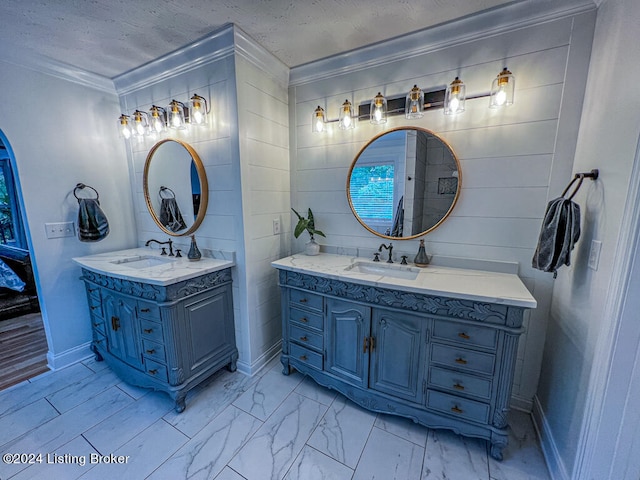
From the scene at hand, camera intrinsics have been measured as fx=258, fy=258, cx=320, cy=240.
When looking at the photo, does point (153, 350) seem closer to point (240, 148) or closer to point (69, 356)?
point (69, 356)

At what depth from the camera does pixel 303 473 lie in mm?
1311

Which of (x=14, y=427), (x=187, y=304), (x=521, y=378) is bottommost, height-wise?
(x=14, y=427)

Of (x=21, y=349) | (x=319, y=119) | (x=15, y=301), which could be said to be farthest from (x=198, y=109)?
(x=15, y=301)

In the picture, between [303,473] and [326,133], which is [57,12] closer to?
[326,133]

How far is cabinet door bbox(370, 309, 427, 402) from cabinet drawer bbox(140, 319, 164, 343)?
4.42 feet

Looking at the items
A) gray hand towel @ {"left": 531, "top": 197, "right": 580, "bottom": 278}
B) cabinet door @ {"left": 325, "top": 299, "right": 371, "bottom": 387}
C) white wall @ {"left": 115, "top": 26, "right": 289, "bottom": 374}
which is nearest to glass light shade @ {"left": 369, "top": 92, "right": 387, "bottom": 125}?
white wall @ {"left": 115, "top": 26, "right": 289, "bottom": 374}

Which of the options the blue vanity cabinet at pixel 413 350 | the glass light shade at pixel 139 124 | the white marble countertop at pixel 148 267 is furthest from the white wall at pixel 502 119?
the glass light shade at pixel 139 124

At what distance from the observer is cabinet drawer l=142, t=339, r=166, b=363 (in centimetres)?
167

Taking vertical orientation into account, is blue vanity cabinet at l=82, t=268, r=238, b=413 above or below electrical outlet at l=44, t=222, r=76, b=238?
below

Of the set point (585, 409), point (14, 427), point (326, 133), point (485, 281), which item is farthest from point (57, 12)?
point (585, 409)

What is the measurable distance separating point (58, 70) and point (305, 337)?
9.07 ft

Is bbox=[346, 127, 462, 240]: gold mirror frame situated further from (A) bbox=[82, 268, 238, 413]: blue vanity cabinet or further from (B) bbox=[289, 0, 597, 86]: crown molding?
Result: (A) bbox=[82, 268, 238, 413]: blue vanity cabinet

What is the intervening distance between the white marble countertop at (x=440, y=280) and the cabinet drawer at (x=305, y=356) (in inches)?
23.6

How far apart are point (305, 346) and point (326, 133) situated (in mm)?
1646
